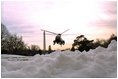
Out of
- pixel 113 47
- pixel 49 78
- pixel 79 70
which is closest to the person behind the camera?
pixel 49 78

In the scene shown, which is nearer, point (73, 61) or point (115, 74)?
point (115, 74)

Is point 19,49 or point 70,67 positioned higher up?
point 70,67

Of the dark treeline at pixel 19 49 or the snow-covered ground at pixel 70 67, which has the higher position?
the snow-covered ground at pixel 70 67

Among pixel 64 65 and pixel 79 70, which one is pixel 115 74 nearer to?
pixel 79 70

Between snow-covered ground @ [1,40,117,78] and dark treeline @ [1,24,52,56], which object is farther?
dark treeline @ [1,24,52,56]

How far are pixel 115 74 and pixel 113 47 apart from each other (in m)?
0.63

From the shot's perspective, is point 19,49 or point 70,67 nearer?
point 70,67

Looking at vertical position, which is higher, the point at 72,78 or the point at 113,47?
the point at 113,47

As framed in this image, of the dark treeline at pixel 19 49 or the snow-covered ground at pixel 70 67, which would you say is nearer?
the snow-covered ground at pixel 70 67

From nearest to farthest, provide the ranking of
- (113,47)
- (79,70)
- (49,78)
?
(49,78)
(79,70)
(113,47)

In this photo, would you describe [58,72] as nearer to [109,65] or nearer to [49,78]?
[49,78]

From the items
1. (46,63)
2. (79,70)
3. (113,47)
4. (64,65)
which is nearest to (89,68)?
(79,70)

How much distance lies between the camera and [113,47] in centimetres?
267

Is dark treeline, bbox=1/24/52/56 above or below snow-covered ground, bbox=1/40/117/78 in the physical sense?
below
